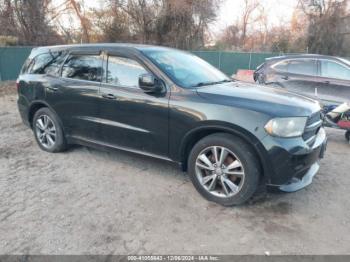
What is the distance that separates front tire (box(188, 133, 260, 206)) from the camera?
10.8 ft

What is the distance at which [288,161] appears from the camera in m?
3.16

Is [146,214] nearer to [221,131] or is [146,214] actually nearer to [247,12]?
[221,131]

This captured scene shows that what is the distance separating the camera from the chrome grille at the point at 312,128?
11.0 ft

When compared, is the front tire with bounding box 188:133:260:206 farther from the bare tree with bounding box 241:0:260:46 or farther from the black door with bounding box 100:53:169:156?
the bare tree with bounding box 241:0:260:46

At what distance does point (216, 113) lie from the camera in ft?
11.1

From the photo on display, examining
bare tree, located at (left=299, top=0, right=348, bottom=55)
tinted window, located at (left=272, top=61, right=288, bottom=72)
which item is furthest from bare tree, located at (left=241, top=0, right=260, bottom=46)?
tinted window, located at (left=272, top=61, right=288, bottom=72)

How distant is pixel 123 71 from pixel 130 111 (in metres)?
0.57

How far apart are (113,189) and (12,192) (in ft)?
3.99

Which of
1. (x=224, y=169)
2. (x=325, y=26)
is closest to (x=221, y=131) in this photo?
(x=224, y=169)

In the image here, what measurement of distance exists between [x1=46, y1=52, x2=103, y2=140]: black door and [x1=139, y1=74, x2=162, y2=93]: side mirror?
88 centimetres

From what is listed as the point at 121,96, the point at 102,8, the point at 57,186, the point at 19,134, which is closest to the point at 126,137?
the point at 121,96

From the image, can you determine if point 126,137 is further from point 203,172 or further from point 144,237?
point 144,237

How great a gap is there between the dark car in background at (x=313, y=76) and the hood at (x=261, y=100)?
3.96 m

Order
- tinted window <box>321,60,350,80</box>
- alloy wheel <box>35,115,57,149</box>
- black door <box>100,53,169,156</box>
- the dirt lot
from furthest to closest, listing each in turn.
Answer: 1. tinted window <box>321,60,350,80</box>
2. alloy wheel <box>35,115,57,149</box>
3. black door <box>100,53,169,156</box>
4. the dirt lot
